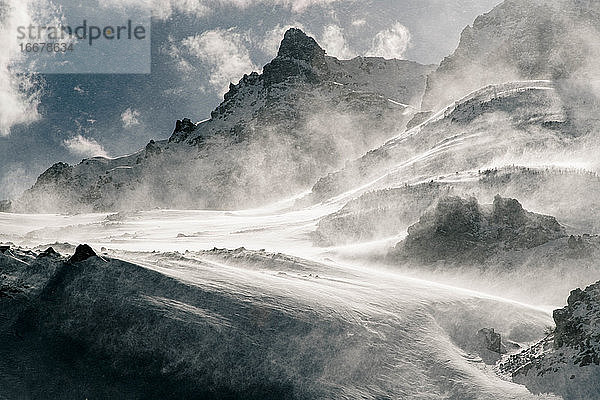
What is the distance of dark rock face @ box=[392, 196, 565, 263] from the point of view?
3325 cm

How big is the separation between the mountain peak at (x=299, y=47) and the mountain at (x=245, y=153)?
7180 mm

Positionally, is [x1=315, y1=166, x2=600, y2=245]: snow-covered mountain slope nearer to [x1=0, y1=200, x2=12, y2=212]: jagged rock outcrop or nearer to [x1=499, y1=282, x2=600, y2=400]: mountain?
[x1=499, y1=282, x2=600, y2=400]: mountain

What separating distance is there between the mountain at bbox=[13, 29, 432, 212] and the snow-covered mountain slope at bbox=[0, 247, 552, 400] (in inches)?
4033

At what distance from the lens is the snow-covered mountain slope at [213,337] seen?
1709 centimetres

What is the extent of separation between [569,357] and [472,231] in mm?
16921

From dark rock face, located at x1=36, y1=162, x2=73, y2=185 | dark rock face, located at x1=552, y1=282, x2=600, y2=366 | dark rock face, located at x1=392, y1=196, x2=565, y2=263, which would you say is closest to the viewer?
dark rock face, located at x1=552, y1=282, x2=600, y2=366

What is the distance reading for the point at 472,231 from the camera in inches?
1369

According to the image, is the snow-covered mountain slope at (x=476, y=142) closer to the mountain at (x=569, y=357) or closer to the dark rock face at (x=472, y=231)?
the dark rock face at (x=472, y=231)

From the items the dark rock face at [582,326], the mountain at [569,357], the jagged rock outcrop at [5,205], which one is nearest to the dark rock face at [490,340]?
the mountain at [569,357]

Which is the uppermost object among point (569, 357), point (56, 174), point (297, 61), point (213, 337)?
point (297, 61)

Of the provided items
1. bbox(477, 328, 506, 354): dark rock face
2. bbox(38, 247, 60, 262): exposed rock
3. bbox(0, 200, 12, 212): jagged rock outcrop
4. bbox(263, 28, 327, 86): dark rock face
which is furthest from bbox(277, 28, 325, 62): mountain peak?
bbox(477, 328, 506, 354): dark rock face

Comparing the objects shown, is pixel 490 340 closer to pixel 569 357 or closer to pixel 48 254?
pixel 569 357

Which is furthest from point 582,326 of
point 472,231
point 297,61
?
point 297,61

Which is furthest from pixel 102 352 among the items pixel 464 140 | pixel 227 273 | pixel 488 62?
pixel 488 62
